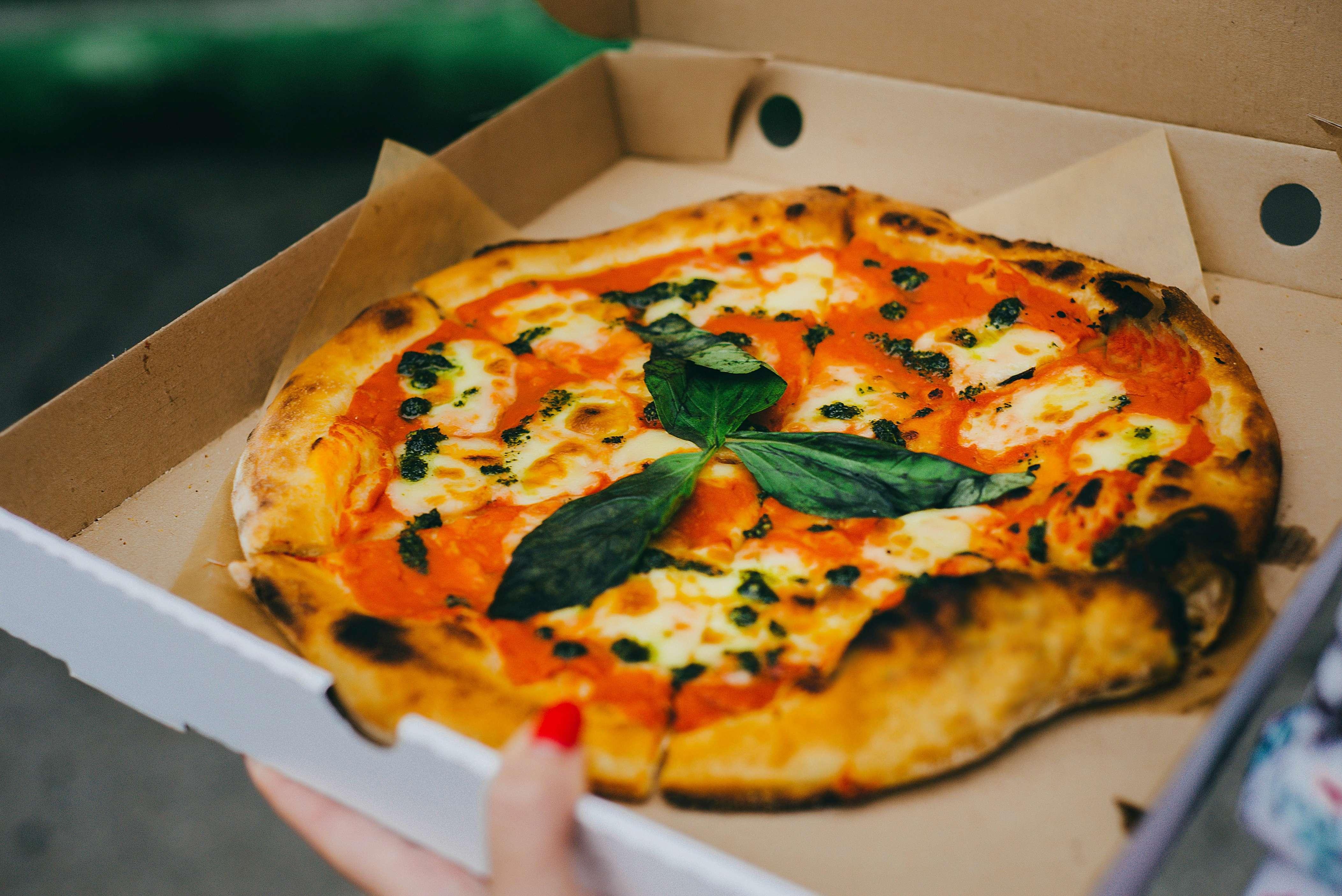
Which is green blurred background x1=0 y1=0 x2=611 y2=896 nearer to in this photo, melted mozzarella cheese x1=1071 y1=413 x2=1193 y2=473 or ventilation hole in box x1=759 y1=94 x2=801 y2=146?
ventilation hole in box x1=759 y1=94 x2=801 y2=146

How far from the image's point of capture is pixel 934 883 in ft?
3.76

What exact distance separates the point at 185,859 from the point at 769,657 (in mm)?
2057

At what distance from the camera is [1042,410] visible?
1.73m

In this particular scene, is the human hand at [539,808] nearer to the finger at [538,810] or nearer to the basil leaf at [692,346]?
the finger at [538,810]

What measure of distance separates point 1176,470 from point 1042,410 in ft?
0.86

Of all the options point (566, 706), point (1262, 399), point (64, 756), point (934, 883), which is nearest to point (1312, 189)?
point (1262, 399)

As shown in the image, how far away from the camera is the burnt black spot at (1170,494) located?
1.47 meters

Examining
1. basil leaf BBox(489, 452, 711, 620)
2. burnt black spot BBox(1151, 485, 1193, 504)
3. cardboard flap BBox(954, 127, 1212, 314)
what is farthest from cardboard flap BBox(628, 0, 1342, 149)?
basil leaf BBox(489, 452, 711, 620)

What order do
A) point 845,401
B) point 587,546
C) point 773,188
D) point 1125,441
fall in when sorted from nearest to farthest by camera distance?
point 587,546 → point 1125,441 → point 845,401 → point 773,188

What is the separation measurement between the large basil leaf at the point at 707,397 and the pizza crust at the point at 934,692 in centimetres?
48

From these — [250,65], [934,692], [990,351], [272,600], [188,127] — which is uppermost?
[990,351]

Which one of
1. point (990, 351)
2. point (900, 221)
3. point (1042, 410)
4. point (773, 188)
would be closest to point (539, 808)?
point (1042, 410)

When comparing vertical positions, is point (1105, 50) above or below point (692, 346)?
above

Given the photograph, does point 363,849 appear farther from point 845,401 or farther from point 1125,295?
point 1125,295
